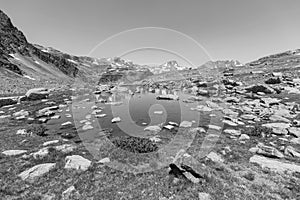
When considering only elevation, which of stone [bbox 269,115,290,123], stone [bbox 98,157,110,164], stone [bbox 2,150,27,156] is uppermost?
stone [bbox 269,115,290,123]

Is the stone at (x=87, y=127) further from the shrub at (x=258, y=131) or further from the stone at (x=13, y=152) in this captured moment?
the shrub at (x=258, y=131)

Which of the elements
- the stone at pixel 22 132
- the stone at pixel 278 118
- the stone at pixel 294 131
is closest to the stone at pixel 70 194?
the stone at pixel 22 132

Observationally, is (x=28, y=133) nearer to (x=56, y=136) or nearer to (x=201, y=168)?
(x=56, y=136)

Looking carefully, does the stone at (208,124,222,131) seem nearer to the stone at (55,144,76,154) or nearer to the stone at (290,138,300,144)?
the stone at (290,138,300,144)

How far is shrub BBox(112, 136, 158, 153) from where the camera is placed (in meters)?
14.1

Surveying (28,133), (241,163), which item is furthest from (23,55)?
(241,163)

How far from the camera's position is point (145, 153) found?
13648 mm

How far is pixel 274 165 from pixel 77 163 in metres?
13.4

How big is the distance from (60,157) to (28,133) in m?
8.36

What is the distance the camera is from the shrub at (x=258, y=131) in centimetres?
1726

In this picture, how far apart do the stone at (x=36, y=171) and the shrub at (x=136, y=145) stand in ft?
17.9

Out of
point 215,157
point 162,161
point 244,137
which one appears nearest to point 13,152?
point 162,161

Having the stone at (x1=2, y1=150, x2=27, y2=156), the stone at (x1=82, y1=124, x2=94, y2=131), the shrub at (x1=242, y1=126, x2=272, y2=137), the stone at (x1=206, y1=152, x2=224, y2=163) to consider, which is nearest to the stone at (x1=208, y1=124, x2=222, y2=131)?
the shrub at (x1=242, y1=126, x2=272, y2=137)

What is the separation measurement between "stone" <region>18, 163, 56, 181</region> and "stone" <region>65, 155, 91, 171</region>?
94 centimetres
